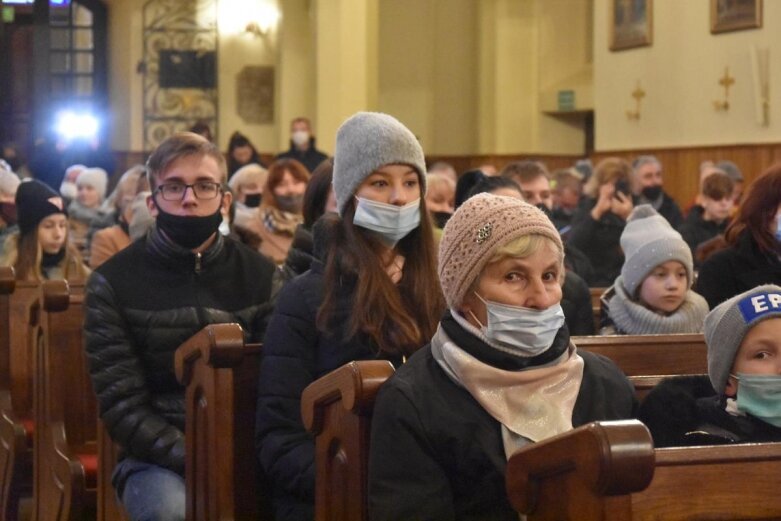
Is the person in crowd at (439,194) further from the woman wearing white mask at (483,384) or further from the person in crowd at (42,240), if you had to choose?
the woman wearing white mask at (483,384)

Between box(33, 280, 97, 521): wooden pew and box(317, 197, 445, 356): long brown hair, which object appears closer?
box(317, 197, 445, 356): long brown hair

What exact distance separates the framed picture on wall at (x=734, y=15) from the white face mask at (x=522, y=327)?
12.7 m

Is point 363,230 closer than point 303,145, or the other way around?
point 363,230

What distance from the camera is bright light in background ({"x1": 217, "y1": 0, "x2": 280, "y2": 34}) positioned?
19078mm

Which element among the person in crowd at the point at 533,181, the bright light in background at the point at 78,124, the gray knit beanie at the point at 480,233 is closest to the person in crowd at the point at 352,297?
the gray knit beanie at the point at 480,233

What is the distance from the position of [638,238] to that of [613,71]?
1272 cm

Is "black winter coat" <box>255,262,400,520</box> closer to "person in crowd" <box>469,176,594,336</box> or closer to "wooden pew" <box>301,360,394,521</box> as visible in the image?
"wooden pew" <box>301,360,394,521</box>

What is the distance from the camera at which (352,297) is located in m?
3.66

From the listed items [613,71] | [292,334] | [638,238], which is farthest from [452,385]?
[613,71]

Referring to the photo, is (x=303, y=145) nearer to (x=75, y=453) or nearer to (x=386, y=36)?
(x=386, y=36)

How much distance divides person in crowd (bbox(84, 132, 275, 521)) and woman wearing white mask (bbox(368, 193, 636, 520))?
149 centimetres

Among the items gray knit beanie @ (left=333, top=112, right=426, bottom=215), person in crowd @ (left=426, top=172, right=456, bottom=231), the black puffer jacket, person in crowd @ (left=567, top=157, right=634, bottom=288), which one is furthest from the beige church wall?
gray knit beanie @ (left=333, top=112, right=426, bottom=215)

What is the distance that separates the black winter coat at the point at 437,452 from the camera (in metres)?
2.85

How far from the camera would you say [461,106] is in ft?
67.3
